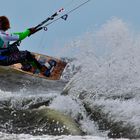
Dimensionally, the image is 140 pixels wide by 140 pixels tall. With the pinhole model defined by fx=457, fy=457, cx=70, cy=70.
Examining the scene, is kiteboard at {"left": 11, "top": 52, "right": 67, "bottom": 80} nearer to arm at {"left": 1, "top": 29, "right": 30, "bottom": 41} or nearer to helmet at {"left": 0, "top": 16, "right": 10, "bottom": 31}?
arm at {"left": 1, "top": 29, "right": 30, "bottom": 41}

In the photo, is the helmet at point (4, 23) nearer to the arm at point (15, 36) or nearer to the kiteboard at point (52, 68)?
the arm at point (15, 36)

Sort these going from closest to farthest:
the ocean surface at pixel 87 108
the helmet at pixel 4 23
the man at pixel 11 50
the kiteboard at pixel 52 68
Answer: the ocean surface at pixel 87 108 < the helmet at pixel 4 23 < the man at pixel 11 50 < the kiteboard at pixel 52 68

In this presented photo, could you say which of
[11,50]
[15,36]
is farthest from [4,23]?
[11,50]

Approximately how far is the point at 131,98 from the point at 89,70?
2785mm

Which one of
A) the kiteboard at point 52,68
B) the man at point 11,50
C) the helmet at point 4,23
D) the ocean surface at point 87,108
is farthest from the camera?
the kiteboard at point 52,68

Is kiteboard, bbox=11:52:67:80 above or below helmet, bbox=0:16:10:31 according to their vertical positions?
below

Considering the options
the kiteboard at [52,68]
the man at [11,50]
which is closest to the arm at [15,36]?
the man at [11,50]

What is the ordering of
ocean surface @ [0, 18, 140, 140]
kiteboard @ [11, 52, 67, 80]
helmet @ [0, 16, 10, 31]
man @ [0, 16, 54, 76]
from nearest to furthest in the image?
ocean surface @ [0, 18, 140, 140] < helmet @ [0, 16, 10, 31] < man @ [0, 16, 54, 76] < kiteboard @ [11, 52, 67, 80]

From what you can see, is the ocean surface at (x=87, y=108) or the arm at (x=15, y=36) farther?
the arm at (x=15, y=36)

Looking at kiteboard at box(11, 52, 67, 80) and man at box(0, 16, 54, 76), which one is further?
kiteboard at box(11, 52, 67, 80)

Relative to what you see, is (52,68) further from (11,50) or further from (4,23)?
(4,23)

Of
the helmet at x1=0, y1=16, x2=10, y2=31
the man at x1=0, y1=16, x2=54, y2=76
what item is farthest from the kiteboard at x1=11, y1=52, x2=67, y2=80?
the helmet at x1=0, y1=16, x2=10, y2=31

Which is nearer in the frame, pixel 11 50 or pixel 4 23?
pixel 4 23

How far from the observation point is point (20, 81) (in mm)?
19203
